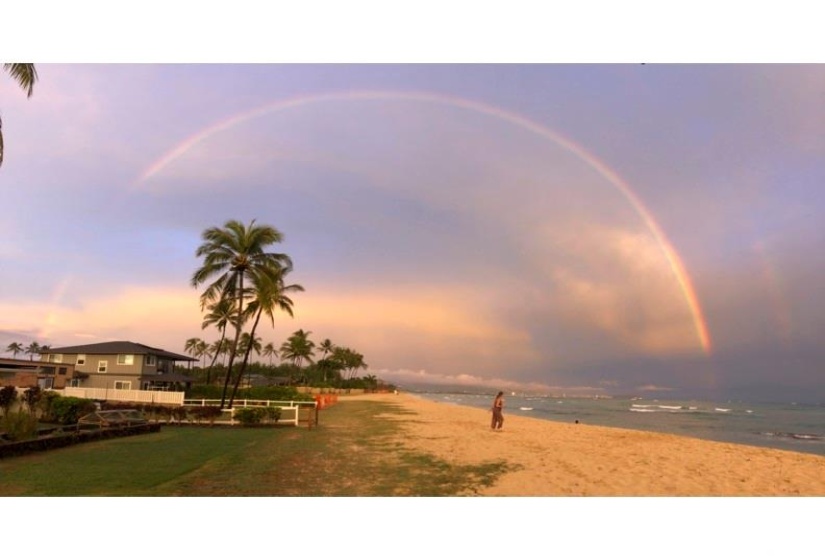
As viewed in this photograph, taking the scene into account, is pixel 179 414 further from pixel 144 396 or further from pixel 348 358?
pixel 348 358

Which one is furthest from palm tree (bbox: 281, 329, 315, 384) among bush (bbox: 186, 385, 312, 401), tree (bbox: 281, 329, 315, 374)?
bush (bbox: 186, 385, 312, 401)

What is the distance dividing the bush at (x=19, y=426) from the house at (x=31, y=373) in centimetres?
2323

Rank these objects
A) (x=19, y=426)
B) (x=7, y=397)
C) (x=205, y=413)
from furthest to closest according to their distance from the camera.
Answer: (x=205, y=413), (x=7, y=397), (x=19, y=426)

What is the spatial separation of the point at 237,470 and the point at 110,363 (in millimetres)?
44920

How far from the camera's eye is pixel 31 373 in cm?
3900

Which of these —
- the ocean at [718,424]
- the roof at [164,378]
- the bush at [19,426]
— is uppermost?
the roof at [164,378]

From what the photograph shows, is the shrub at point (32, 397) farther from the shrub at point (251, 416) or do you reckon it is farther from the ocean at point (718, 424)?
the ocean at point (718, 424)

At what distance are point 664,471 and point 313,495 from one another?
28.8 feet

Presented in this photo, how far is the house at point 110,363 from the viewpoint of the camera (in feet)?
166

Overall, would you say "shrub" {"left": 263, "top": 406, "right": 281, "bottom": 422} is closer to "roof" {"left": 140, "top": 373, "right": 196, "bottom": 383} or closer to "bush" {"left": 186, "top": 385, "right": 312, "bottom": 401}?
"bush" {"left": 186, "top": 385, "right": 312, "bottom": 401}

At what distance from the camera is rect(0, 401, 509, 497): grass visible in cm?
1039

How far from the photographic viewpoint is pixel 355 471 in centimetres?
1259

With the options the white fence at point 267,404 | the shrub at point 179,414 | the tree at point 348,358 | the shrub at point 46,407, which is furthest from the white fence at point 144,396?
the tree at point 348,358

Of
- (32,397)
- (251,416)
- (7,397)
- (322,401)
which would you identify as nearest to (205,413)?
(251,416)
